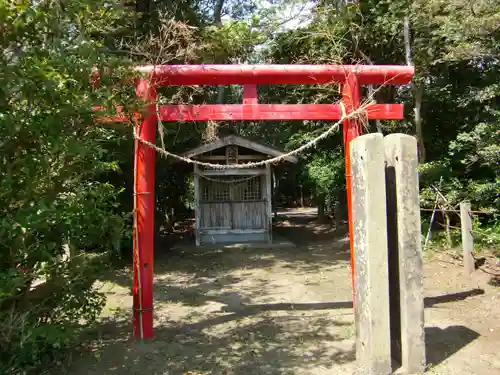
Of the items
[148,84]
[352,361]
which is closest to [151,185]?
[148,84]

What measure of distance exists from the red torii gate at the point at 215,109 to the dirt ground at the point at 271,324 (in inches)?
23.3

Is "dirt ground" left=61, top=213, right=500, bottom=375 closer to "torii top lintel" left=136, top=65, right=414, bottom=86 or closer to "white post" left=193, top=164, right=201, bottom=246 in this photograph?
"torii top lintel" left=136, top=65, right=414, bottom=86

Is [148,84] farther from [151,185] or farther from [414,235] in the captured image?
[414,235]

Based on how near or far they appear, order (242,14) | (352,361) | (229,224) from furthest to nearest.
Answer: (242,14) → (229,224) → (352,361)

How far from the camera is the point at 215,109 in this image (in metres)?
5.32

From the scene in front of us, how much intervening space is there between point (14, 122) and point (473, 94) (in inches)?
342

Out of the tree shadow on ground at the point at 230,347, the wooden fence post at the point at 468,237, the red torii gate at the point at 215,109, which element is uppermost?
the red torii gate at the point at 215,109

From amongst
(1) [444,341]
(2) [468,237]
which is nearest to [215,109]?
(1) [444,341]

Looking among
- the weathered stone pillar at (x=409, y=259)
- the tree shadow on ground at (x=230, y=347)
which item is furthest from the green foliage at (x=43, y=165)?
the weathered stone pillar at (x=409, y=259)

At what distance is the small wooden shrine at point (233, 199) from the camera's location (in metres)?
13.3

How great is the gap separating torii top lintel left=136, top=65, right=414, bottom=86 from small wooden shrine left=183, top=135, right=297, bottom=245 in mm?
7651

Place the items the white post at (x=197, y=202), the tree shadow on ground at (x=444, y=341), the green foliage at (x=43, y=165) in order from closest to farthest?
1. the green foliage at (x=43, y=165)
2. the tree shadow on ground at (x=444, y=341)
3. the white post at (x=197, y=202)

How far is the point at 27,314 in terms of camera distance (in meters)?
3.44

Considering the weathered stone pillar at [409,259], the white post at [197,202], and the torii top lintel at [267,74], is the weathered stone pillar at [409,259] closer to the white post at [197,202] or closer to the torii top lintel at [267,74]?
the torii top lintel at [267,74]
